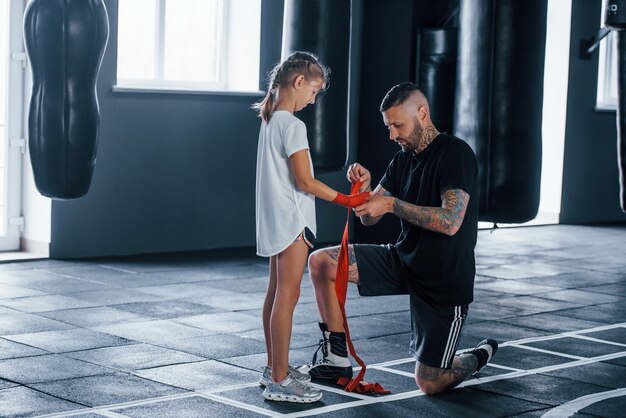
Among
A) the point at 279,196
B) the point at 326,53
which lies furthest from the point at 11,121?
the point at 279,196

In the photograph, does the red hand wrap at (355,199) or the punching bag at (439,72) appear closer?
the red hand wrap at (355,199)

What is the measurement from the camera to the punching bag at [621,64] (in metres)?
4.88

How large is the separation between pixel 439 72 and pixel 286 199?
250 cm

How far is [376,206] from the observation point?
3.88m

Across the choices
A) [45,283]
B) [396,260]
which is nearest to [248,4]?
[45,283]

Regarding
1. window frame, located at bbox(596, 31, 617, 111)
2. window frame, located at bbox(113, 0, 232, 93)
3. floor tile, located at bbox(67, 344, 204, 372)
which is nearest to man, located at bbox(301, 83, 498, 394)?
floor tile, located at bbox(67, 344, 204, 372)

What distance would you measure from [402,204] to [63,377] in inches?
60.5

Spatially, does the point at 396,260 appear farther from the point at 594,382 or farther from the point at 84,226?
the point at 84,226

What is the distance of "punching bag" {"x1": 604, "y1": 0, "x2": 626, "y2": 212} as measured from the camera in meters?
4.88

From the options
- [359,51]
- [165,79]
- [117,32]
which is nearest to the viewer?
[117,32]

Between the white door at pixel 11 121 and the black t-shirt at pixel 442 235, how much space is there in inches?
167

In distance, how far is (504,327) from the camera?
18.6 feet

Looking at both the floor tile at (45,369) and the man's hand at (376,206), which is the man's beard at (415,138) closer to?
the man's hand at (376,206)

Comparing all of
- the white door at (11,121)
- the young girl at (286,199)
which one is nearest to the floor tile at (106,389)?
the young girl at (286,199)
